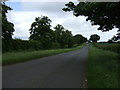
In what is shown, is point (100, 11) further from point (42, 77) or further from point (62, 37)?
point (62, 37)

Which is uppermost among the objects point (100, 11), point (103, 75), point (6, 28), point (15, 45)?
point (100, 11)

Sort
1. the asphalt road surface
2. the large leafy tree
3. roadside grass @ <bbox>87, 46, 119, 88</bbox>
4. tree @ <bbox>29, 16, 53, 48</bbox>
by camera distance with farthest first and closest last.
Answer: the large leafy tree < tree @ <bbox>29, 16, 53, 48</bbox> < the asphalt road surface < roadside grass @ <bbox>87, 46, 119, 88</bbox>

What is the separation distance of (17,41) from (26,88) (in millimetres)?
28724

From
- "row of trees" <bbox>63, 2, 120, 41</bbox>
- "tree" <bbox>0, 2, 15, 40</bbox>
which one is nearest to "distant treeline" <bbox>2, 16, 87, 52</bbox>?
"tree" <bbox>0, 2, 15, 40</bbox>

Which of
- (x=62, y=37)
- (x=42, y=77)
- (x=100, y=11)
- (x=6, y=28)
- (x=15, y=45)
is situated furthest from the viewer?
(x=62, y=37)

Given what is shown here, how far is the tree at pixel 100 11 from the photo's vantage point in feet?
48.1

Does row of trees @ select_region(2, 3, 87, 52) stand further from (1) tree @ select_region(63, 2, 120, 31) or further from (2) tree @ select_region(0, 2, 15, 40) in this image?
(1) tree @ select_region(63, 2, 120, 31)

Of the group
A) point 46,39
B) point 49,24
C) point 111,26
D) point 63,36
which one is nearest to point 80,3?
point 111,26

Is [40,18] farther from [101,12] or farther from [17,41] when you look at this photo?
[101,12]

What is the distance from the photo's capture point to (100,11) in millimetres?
16047

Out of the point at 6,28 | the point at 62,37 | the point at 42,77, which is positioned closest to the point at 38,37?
the point at 62,37

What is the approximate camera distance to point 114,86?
6887mm

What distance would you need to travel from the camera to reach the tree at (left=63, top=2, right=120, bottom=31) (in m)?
14.7

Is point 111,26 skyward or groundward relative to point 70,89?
skyward
